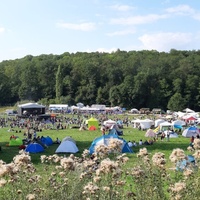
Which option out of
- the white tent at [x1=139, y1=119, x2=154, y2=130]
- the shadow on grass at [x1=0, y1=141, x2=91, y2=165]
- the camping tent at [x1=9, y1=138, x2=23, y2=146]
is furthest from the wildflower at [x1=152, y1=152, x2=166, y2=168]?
the white tent at [x1=139, y1=119, x2=154, y2=130]

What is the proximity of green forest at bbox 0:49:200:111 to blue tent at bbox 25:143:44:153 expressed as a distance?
51573 mm

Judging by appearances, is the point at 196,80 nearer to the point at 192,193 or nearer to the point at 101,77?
the point at 101,77

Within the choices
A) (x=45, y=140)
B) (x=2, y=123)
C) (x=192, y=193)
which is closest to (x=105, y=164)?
(x=192, y=193)

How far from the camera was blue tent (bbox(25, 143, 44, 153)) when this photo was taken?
1952 cm

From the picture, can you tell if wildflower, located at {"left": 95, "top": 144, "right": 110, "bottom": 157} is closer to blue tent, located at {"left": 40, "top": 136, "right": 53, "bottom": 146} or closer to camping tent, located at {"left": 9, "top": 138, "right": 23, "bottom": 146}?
blue tent, located at {"left": 40, "top": 136, "right": 53, "bottom": 146}

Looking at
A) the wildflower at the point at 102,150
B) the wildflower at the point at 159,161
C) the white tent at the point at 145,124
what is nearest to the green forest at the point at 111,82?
the white tent at the point at 145,124

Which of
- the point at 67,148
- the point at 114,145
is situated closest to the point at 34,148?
the point at 67,148

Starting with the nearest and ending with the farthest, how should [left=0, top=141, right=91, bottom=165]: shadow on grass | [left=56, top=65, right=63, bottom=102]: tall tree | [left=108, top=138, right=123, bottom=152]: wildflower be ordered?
[left=108, top=138, right=123, bottom=152]: wildflower
[left=0, top=141, right=91, bottom=165]: shadow on grass
[left=56, top=65, right=63, bottom=102]: tall tree

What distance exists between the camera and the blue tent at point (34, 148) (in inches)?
768

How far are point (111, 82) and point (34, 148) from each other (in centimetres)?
6151

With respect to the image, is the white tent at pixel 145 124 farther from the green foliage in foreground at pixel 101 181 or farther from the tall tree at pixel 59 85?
the tall tree at pixel 59 85

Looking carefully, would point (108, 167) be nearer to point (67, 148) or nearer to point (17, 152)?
point (67, 148)

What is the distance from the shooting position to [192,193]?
12.4 ft

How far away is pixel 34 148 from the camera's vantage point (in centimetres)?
1972
